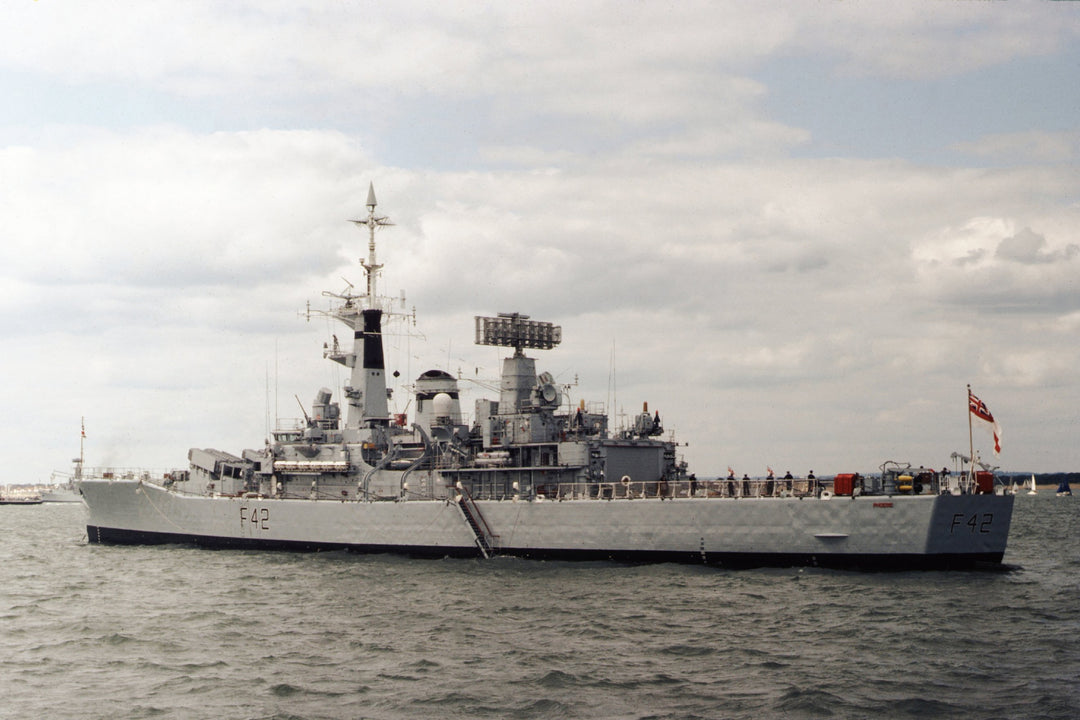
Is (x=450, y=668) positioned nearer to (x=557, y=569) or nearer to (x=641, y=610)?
(x=641, y=610)

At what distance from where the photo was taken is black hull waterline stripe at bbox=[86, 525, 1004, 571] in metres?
30.2

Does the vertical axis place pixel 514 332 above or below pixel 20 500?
above

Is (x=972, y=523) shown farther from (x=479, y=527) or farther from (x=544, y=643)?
(x=479, y=527)

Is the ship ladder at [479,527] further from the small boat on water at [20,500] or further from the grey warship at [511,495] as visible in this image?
the small boat on water at [20,500]

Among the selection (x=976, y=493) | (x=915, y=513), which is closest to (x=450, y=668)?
(x=915, y=513)

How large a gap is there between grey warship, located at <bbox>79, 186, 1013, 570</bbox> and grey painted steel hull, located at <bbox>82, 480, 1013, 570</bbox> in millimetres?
53

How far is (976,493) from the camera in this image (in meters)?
30.5

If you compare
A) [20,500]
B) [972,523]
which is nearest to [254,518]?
[972,523]

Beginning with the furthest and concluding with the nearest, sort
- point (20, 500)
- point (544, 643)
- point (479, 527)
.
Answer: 1. point (20, 500)
2. point (479, 527)
3. point (544, 643)

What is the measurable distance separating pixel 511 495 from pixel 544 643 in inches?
620

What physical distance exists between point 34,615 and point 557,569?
16.1 meters

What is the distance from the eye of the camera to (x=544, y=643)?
21875 mm

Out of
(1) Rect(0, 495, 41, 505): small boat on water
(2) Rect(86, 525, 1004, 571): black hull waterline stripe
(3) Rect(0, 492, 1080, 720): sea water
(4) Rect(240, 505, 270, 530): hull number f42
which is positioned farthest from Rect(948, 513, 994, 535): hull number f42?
(1) Rect(0, 495, 41, 505): small boat on water

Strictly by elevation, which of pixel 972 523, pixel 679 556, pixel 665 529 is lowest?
pixel 679 556
